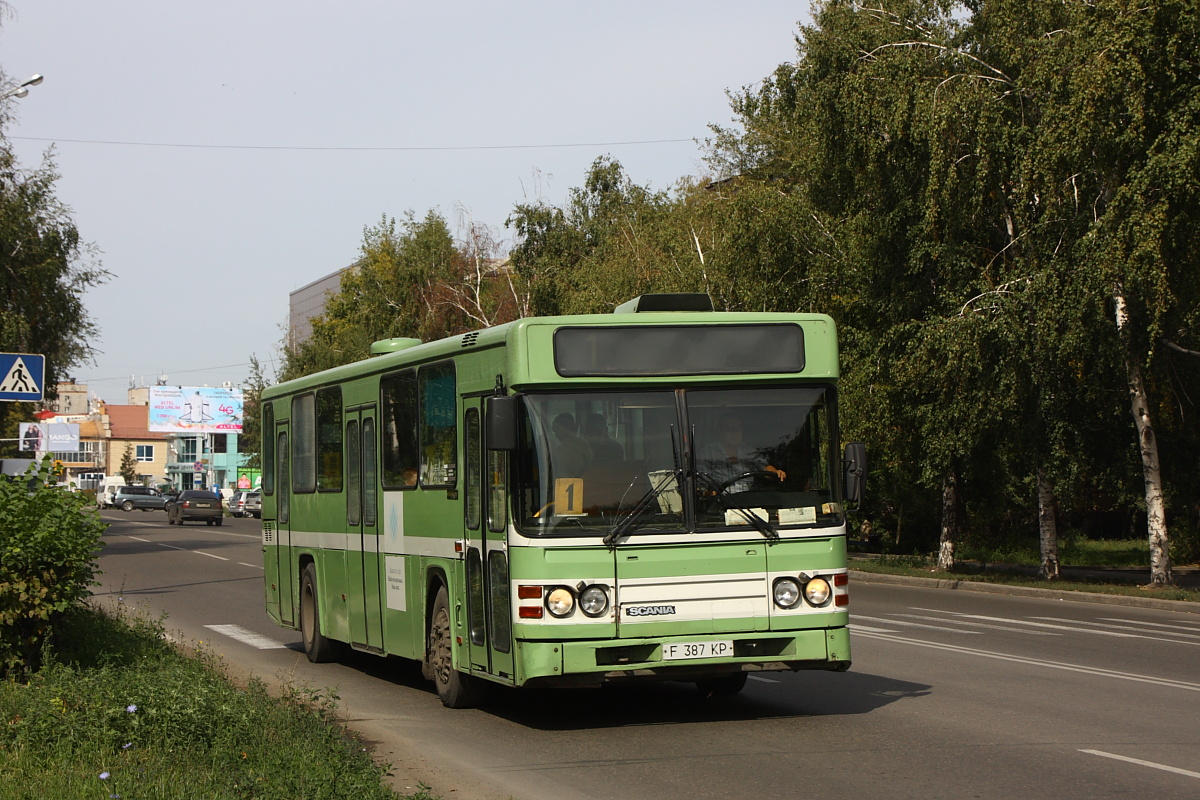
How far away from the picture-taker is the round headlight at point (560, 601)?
933 cm

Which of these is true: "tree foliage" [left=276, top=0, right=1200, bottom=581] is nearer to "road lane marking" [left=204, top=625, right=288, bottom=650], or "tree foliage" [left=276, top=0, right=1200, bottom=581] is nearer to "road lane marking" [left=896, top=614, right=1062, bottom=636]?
"road lane marking" [left=896, top=614, right=1062, bottom=636]

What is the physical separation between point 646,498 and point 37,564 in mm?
4242

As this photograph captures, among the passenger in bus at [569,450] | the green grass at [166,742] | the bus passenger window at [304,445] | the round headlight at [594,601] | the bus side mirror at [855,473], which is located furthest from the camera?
the bus passenger window at [304,445]

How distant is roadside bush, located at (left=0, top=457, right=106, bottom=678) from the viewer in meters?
9.66

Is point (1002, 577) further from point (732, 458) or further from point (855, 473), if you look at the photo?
point (732, 458)

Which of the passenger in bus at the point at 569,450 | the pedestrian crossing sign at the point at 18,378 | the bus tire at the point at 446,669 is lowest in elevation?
the bus tire at the point at 446,669

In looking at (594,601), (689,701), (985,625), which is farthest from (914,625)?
(594,601)

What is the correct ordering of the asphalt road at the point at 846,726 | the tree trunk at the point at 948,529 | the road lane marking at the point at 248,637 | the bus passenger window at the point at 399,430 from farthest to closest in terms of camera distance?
the tree trunk at the point at 948,529 → the road lane marking at the point at 248,637 → the bus passenger window at the point at 399,430 → the asphalt road at the point at 846,726

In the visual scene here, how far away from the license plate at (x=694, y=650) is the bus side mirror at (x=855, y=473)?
137 cm

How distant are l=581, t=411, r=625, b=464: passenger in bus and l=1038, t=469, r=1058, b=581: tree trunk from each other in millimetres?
19320

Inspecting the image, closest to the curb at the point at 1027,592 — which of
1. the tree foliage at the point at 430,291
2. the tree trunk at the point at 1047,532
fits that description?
the tree trunk at the point at 1047,532

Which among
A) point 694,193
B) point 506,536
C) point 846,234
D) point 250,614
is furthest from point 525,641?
point 694,193

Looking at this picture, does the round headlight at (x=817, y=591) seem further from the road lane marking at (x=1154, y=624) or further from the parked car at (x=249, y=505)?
the parked car at (x=249, y=505)

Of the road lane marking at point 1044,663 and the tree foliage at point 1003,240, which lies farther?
the tree foliage at point 1003,240
